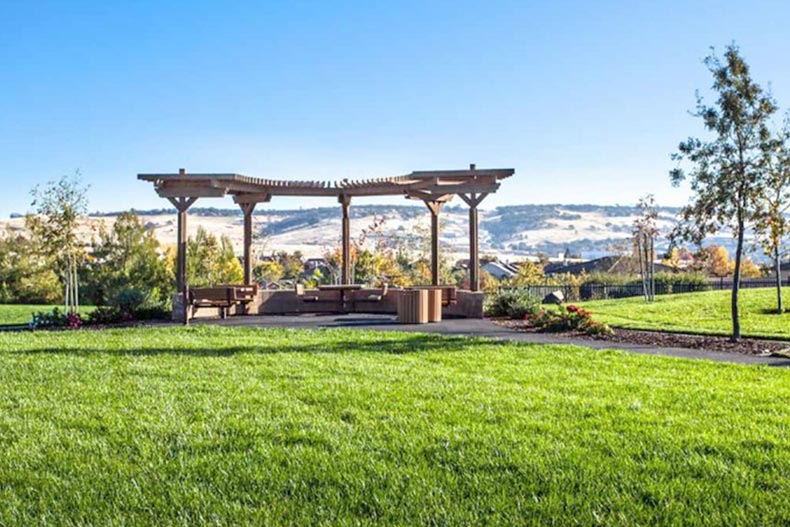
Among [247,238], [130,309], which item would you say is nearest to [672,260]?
[247,238]

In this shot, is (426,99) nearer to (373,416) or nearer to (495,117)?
(495,117)

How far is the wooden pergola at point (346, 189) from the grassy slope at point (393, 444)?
7853 millimetres

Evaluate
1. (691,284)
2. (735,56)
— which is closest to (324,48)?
(735,56)

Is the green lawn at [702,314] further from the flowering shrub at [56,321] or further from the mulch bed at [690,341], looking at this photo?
the flowering shrub at [56,321]

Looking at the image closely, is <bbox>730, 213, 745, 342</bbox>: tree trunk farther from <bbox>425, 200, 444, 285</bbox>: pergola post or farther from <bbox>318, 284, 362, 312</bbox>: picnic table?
<bbox>318, 284, 362, 312</bbox>: picnic table

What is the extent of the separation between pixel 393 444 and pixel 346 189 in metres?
12.0

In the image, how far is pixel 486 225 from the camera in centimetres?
17838

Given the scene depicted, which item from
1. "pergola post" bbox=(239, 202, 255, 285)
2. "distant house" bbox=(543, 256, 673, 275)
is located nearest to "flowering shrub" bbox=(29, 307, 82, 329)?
"pergola post" bbox=(239, 202, 255, 285)

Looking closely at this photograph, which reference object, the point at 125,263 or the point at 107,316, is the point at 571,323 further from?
the point at 125,263

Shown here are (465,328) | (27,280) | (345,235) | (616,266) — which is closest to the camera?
(465,328)

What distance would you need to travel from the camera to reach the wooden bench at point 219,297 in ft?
45.2

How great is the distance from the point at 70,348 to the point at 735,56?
9.84 m

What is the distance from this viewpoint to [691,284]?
25.2 metres

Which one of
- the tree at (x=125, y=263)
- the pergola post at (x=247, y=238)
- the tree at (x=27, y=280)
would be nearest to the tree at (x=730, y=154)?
the pergola post at (x=247, y=238)
